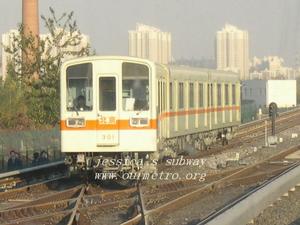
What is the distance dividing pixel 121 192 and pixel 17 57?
1023 inches

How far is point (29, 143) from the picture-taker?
27.6m

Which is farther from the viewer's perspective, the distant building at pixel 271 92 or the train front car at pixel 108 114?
the distant building at pixel 271 92

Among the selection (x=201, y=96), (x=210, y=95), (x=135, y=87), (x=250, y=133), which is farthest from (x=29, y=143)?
(x=250, y=133)

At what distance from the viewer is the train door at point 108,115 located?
50.5 feet

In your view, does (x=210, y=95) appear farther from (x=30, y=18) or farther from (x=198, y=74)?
(x=30, y=18)

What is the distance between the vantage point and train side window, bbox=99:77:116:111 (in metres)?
15.5

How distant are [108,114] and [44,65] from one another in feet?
74.1

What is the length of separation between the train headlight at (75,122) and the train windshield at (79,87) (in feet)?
0.75

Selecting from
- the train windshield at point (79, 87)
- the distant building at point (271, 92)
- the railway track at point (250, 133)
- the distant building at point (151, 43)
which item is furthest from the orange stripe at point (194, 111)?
the distant building at point (151, 43)

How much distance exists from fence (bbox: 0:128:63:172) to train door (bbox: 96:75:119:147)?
9.51 m

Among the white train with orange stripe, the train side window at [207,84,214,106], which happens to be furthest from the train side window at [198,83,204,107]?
the white train with orange stripe

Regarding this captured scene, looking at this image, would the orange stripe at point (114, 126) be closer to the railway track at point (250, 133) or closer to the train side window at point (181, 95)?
the train side window at point (181, 95)

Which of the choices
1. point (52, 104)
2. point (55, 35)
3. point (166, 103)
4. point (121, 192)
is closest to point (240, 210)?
point (121, 192)

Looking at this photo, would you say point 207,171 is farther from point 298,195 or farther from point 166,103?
point 298,195
